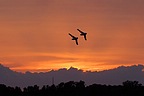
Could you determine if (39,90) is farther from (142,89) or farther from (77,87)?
(142,89)

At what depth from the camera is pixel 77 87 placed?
133 metres

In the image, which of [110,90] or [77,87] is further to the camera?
[77,87]

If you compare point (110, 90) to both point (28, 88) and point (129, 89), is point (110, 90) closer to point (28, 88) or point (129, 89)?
point (129, 89)

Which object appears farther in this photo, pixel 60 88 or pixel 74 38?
pixel 60 88

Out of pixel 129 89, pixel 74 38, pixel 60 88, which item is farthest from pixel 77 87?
pixel 74 38

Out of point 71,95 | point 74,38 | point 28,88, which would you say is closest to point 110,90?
point 71,95

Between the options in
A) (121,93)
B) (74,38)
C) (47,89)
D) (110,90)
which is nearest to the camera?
(74,38)

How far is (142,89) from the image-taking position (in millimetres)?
124375

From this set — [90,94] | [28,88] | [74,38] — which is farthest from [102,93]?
[74,38]

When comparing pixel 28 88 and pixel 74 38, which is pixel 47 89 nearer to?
pixel 28 88

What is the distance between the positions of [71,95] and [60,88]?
16053mm

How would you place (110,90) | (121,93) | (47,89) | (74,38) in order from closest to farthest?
(74,38) → (121,93) → (110,90) → (47,89)

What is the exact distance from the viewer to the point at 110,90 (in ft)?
404

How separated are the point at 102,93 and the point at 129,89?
9.06 meters
